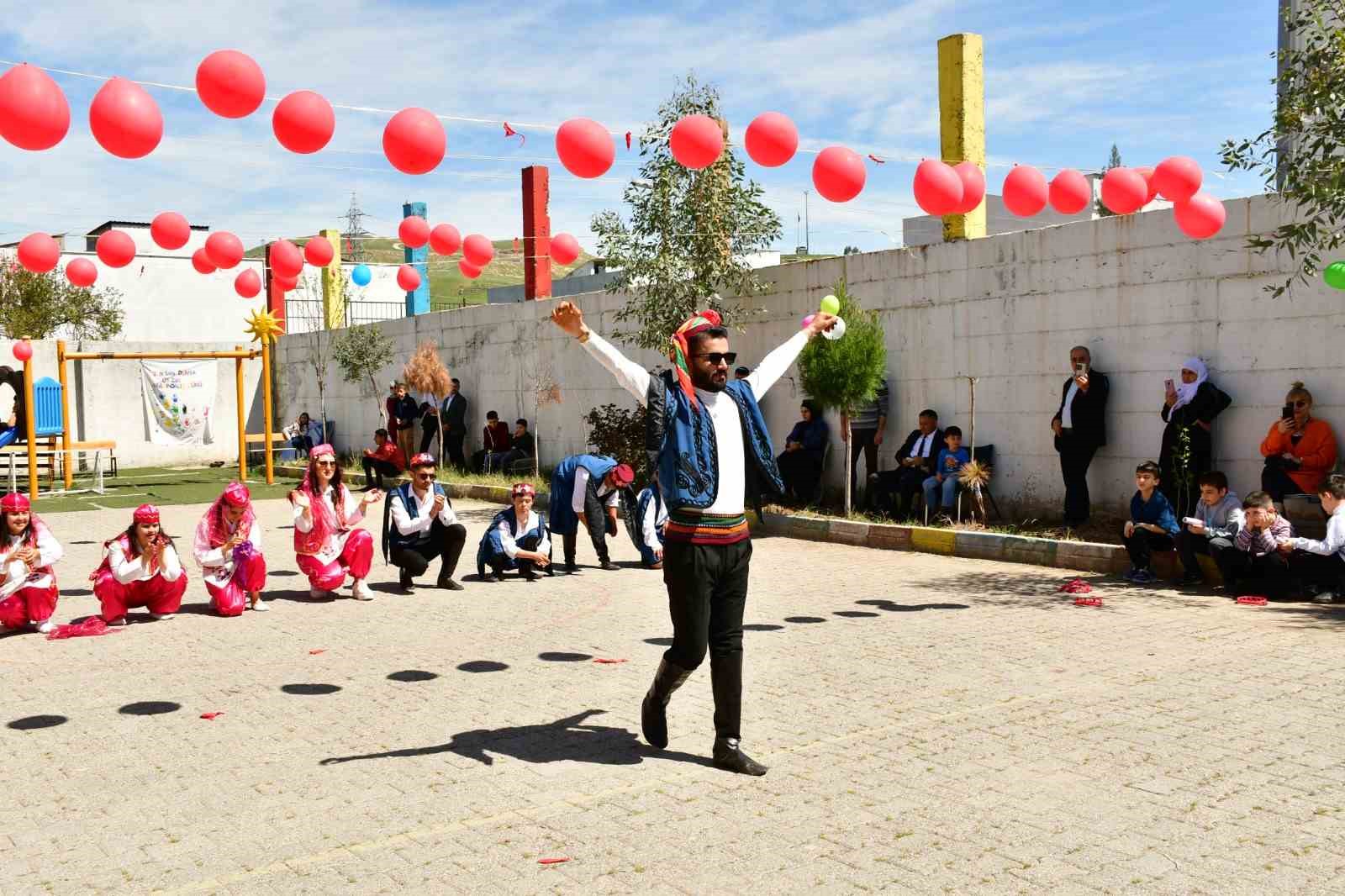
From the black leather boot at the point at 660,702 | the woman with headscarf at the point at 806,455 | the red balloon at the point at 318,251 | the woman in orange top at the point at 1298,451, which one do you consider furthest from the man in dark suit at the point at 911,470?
the black leather boot at the point at 660,702

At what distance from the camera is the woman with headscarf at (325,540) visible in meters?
10.5

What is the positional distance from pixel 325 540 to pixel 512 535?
1748 millimetres

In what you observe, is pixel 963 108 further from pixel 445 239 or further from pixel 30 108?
pixel 30 108

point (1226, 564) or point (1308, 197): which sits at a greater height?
point (1308, 197)

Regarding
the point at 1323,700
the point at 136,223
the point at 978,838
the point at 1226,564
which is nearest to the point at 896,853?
the point at 978,838

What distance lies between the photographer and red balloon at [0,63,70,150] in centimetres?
813

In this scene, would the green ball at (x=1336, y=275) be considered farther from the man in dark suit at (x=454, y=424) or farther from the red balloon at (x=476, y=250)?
the man in dark suit at (x=454, y=424)

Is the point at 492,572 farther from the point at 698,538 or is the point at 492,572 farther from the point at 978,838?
the point at 978,838

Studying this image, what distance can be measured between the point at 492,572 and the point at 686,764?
247 inches

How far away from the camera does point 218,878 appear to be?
440 cm

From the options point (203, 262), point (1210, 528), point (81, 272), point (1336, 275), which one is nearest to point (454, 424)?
point (203, 262)

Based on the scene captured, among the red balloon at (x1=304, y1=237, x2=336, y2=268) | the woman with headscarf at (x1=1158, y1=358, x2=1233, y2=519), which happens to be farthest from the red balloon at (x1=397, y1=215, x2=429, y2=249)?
the woman with headscarf at (x1=1158, y1=358, x2=1233, y2=519)

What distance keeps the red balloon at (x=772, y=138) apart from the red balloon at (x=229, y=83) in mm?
4087

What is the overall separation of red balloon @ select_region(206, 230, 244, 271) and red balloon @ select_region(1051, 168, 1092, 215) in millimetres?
9020
